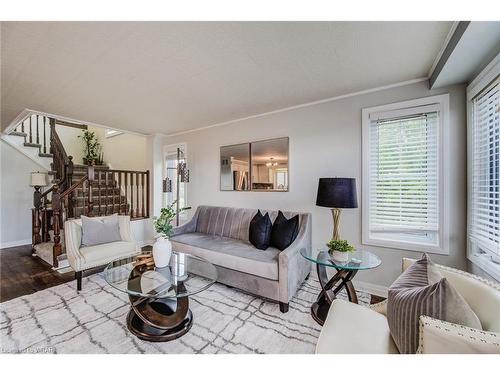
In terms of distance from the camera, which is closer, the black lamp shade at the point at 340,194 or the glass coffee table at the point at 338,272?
the glass coffee table at the point at 338,272

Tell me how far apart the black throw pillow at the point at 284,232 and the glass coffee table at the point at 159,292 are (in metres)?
0.84

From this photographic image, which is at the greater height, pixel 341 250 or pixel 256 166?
pixel 256 166

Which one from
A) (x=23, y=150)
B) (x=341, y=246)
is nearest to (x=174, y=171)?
(x=23, y=150)

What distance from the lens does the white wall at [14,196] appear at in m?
4.29

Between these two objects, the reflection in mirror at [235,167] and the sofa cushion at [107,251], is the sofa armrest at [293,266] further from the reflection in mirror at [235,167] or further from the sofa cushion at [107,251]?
the sofa cushion at [107,251]

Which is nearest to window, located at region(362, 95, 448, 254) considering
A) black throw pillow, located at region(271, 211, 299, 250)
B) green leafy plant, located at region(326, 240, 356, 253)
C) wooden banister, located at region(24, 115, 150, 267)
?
green leafy plant, located at region(326, 240, 356, 253)

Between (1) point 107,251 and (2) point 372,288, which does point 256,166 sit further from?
(1) point 107,251

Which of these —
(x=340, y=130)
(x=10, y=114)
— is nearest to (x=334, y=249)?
(x=340, y=130)

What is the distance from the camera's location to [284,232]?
253 centimetres

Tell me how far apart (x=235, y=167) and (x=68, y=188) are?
3146mm

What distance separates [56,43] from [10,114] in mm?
2697

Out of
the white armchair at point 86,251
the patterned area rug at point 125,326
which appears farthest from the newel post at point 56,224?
the patterned area rug at point 125,326

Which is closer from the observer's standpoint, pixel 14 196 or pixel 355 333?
pixel 355 333

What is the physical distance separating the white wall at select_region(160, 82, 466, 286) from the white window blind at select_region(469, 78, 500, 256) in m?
0.14
